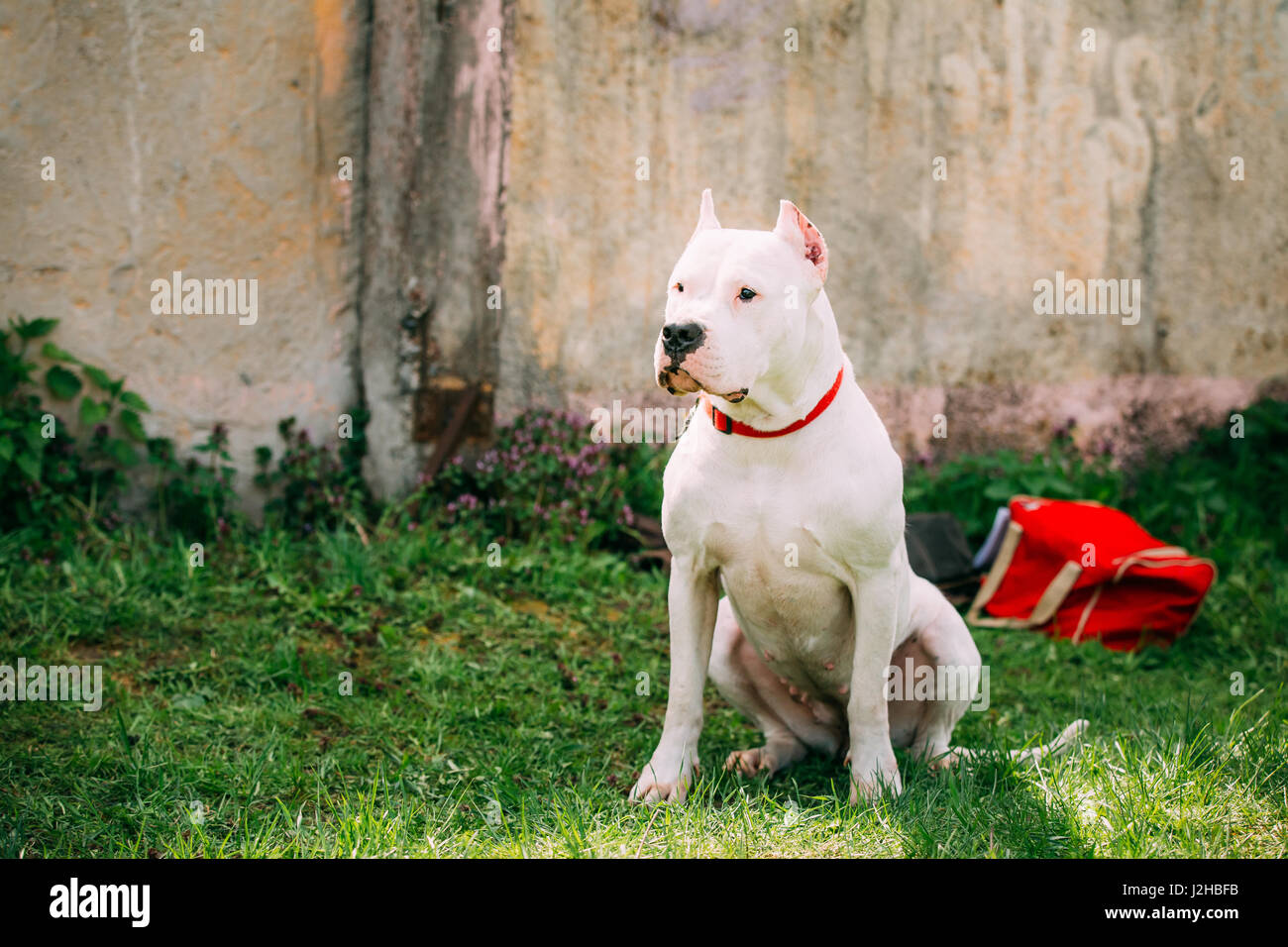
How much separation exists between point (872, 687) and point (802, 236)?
4.11 feet

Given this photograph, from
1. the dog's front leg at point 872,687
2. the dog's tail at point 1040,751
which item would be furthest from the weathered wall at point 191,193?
the dog's tail at point 1040,751

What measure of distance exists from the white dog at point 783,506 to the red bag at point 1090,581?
1924 millimetres

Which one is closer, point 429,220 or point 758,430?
point 758,430

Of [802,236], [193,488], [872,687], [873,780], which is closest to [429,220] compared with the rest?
[193,488]

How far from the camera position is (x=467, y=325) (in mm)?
5348

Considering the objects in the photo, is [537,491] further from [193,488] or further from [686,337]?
[686,337]

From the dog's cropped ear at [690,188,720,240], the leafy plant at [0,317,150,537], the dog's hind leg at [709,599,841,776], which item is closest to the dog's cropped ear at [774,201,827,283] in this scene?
the dog's cropped ear at [690,188,720,240]

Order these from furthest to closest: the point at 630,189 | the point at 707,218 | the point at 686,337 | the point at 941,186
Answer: the point at 941,186
the point at 630,189
the point at 707,218
the point at 686,337

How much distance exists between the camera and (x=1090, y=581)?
5062mm

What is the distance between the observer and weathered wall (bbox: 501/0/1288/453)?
18.6ft

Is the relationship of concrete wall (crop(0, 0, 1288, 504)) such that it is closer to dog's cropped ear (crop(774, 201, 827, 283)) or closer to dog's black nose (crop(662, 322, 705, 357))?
dog's cropped ear (crop(774, 201, 827, 283))

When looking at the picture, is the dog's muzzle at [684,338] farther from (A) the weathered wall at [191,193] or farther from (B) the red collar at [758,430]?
(A) the weathered wall at [191,193]
